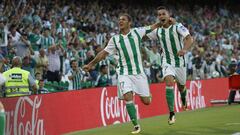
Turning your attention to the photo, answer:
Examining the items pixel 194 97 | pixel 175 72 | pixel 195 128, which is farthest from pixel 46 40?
pixel 195 128

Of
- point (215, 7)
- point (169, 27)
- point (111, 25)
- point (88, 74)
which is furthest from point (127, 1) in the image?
point (169, 27)

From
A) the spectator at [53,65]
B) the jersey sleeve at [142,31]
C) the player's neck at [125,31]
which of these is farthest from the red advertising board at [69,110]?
the jersey sleeve at [142,31]

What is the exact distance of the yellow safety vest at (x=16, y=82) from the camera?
39.9ft

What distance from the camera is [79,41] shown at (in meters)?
18.9

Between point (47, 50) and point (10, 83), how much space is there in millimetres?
4205

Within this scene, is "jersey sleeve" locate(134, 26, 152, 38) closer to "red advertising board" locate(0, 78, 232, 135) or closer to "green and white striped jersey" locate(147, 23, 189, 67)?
"green and white striped jersey" locate(147, 23, 189, 67)

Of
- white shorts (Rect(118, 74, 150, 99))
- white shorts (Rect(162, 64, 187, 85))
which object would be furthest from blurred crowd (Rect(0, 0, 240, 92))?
white shorts (Rect(162, 64, 187, 85))

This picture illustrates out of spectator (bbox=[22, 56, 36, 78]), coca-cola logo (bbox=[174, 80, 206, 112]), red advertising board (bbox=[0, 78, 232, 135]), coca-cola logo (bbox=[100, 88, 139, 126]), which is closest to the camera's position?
red advertising board (bbox=[0, 78, 232, 135])

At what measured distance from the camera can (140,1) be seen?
98.2 ft

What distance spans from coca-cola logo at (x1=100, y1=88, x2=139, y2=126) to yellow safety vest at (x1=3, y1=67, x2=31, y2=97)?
258 centimetres

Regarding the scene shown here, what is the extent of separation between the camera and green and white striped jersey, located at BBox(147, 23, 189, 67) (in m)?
10.7

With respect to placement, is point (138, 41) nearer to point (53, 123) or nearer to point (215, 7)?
point (53, 123)

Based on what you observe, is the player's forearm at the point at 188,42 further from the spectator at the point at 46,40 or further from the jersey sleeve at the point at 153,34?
the spectator at the point at 46,40

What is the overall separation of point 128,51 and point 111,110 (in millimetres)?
4547
